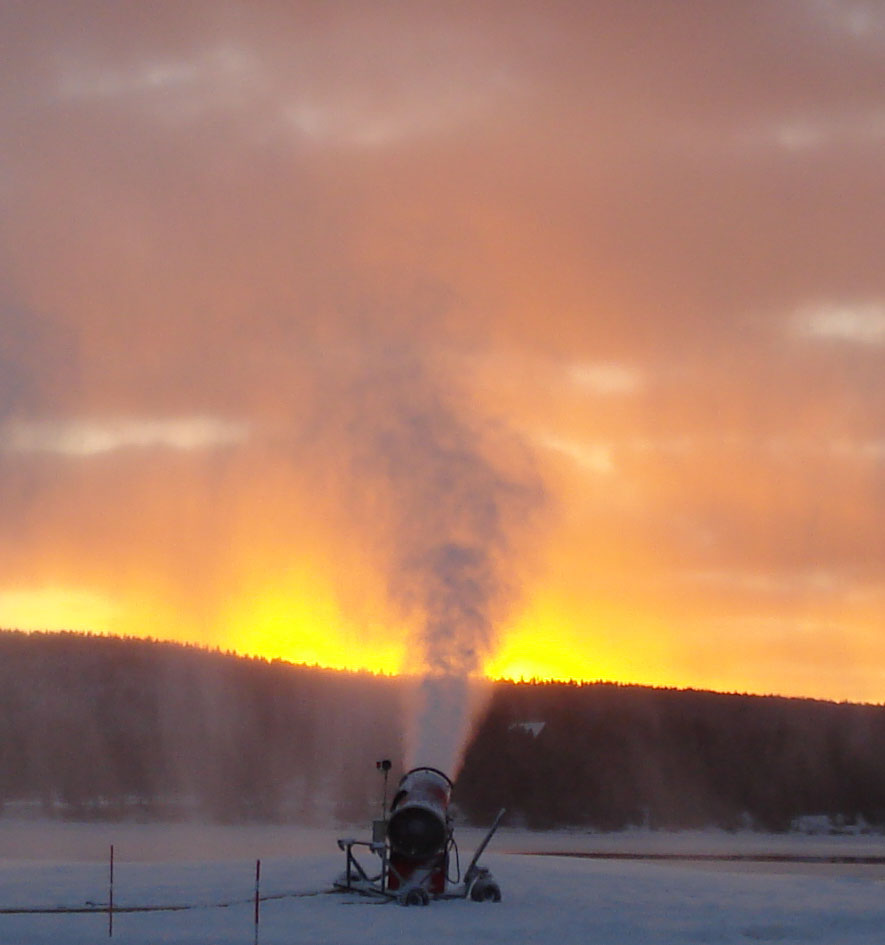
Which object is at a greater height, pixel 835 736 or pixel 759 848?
pixel 835 736

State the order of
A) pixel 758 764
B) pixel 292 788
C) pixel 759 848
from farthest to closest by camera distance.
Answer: pixel 758 764 < pixel 292 788 < pixel 759 848

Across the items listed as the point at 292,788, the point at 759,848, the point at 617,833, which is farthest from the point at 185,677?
the point at 759,848

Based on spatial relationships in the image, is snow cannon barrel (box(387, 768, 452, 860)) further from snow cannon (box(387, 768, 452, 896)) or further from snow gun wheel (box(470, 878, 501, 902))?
snow gun wheel (box(470, 878, 501, 902))

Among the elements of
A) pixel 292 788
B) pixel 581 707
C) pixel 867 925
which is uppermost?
pixel 581 707

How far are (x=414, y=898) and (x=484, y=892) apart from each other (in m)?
1.41

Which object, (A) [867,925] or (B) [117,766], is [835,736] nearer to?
(B) [117,766]

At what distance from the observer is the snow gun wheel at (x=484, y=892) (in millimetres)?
26312

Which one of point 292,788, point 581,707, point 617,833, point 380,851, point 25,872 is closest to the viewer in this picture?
point 380,851

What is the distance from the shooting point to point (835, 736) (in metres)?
136

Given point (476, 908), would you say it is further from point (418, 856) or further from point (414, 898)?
point (418, 856)

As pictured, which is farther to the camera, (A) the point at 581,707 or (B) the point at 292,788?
(A) the point at 581,707

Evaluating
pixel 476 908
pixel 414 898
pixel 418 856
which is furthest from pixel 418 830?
pixel 476 908

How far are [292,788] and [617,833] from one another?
96.4 feet

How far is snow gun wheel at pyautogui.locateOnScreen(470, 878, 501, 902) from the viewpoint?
86.3 feet
